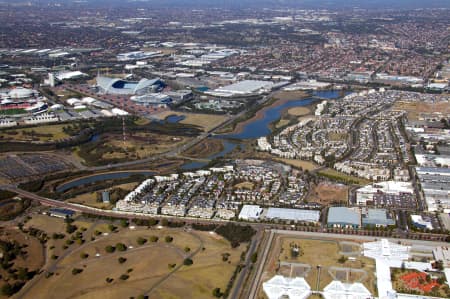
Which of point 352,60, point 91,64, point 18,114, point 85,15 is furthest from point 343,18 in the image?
point 18,114

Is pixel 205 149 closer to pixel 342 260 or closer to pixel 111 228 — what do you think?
pixel 111 228

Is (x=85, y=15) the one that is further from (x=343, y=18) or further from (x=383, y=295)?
(x=383, y=295)

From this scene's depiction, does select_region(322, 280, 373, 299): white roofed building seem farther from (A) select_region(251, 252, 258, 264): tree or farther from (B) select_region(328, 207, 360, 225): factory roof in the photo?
(B) select_region(328, 207, 360, 225): factory roof

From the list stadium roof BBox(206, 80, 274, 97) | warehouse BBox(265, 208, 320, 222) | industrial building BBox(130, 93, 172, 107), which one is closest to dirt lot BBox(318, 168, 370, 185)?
warehouse BBox(265, 208, 320, 222)

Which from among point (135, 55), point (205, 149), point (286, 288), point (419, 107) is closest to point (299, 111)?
point (419, 107)

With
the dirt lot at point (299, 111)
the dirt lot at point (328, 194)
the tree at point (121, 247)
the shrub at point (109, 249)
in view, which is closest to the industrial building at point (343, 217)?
the dirt lot at point (328, 194)

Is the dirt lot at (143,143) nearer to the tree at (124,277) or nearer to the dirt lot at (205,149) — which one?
the dirt lot at (205,149)
